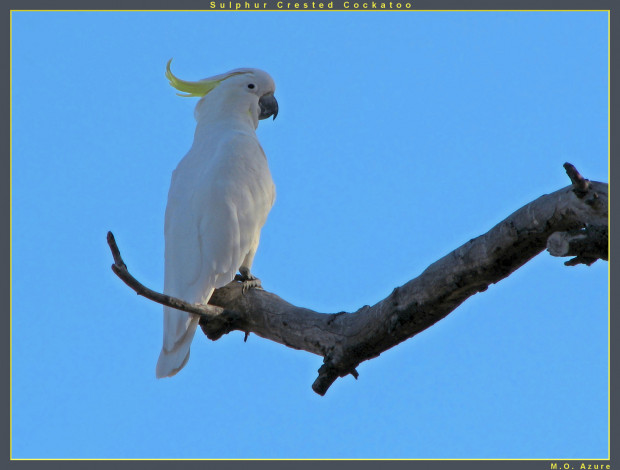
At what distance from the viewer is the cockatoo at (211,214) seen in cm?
368

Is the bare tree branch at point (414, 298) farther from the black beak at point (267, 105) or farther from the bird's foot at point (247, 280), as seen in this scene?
the black beak at point (267, 105)

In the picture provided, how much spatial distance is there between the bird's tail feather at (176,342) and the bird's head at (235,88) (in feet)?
5.41

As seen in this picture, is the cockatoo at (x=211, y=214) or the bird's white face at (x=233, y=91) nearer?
the cockatoo at (x=211, y=214)

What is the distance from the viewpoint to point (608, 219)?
86.7 inches

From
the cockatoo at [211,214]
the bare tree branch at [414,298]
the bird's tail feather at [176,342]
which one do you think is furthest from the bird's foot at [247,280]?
the bird's tail feather at [176,342]

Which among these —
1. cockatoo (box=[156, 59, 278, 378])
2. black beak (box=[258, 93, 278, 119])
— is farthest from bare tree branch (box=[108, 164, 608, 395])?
black beak (box=[258, 93, 278, 119])

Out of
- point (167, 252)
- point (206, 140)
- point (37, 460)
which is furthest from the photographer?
point (206, 140)

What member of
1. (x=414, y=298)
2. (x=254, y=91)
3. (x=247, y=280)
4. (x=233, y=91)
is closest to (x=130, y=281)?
(x=414, y=298)

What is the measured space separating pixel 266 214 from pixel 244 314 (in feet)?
2.84

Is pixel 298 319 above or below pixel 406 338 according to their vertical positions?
above

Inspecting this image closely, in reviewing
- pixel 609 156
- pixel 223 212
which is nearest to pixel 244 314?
pixel 223 212

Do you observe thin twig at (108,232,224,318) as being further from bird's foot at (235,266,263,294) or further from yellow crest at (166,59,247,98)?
yellow crest at (166,59,247,98)

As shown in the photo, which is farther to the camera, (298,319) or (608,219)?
(298,319)

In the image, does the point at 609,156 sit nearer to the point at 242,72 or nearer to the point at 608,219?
the point at 608,219
